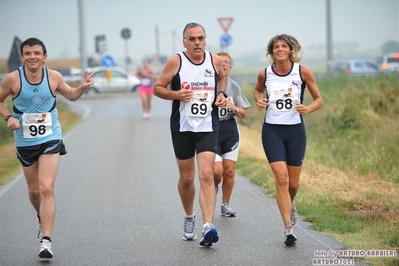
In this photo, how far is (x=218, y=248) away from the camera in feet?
25.6

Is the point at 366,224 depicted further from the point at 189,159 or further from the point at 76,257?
the point at 76,257

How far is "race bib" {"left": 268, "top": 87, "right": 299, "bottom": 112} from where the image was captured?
8.13 meters

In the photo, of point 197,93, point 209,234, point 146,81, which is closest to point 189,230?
point 209,234

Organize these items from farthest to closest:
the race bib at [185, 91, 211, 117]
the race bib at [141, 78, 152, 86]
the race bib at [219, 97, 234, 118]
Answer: the race bib at [141, 78, 152, 86] < the race bib at [219, 97, 234, 118] < the race bib at [185, 91, 211, 117]

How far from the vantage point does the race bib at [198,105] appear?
7.88 metres

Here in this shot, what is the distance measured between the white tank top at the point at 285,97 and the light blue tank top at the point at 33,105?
2191mm

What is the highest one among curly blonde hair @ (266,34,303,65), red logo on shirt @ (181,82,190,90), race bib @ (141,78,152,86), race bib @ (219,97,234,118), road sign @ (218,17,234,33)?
road sign @ (218,17,234,33)

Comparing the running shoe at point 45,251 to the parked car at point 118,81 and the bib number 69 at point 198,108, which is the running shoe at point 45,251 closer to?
the bib number 69 at point 198,108

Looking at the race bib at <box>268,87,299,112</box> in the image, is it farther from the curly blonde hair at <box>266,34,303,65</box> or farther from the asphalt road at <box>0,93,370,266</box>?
the asphalt road at <box>0,93,370,266</box>

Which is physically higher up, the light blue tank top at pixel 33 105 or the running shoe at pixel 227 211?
the light blue tank top at pixel 33 105

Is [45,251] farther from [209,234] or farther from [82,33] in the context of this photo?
[82,33]

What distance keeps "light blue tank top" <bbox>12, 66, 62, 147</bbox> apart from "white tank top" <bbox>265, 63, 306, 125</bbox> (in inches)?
86.2

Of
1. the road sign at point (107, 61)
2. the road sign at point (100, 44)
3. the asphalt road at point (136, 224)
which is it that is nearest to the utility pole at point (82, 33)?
the road sign at point (107, 61)

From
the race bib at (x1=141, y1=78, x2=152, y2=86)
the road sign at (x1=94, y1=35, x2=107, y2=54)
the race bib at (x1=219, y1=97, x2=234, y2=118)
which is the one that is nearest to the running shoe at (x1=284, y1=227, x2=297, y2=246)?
the race bib at (x1=219, y1=97, x2=234, y2=118)
